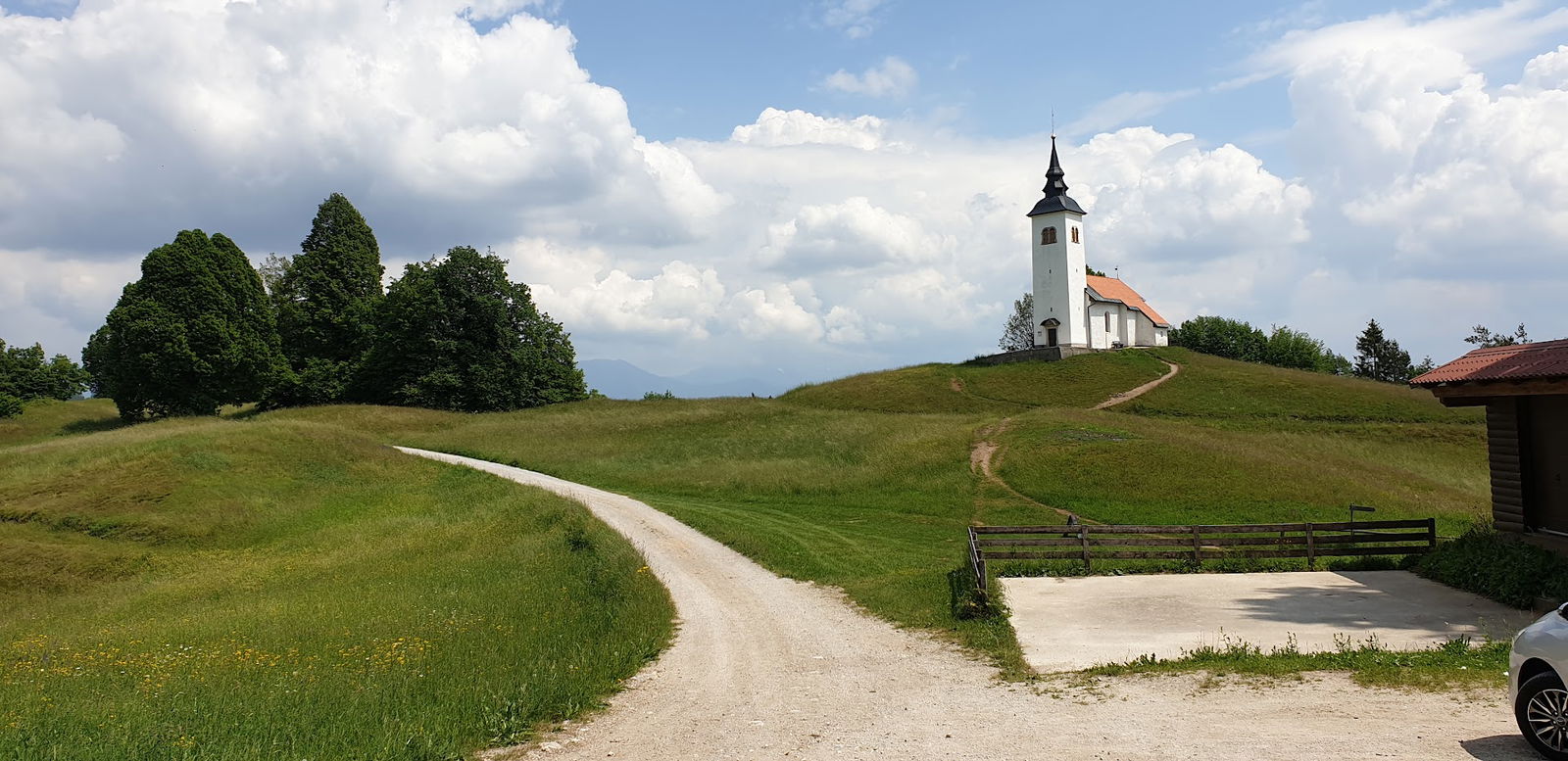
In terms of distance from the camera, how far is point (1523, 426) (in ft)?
64.0

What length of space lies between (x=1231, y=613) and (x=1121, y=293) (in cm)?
9245

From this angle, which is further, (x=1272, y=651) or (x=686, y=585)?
(x=686, y=585)

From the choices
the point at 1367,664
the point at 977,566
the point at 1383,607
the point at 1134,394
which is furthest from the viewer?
the point at 1134,394

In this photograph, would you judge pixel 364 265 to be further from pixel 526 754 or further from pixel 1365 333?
pixel 1365 333

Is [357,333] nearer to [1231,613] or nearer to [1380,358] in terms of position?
[1231,613]

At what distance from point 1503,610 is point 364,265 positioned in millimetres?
82200

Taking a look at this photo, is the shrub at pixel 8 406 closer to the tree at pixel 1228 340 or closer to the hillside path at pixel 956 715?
the hillside path at pixel 956 715

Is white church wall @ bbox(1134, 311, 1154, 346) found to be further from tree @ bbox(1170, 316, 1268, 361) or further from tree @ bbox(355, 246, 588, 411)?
tree @ bbox(355, 246, 588, 411)

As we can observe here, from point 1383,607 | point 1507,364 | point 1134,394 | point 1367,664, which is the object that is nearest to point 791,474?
point 1383,607

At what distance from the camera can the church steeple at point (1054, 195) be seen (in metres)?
95.4

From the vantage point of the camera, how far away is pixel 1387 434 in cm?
5547

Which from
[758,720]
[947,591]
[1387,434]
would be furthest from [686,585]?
[1387,434]

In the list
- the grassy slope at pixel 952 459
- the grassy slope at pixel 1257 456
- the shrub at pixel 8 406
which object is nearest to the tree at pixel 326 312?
the grassy slope at pixel 952 459

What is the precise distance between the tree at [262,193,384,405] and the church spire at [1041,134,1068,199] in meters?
69.2
